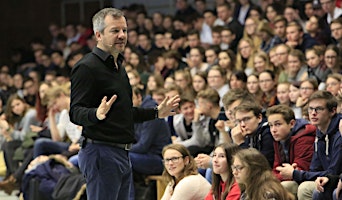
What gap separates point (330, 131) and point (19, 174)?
395 centimetres

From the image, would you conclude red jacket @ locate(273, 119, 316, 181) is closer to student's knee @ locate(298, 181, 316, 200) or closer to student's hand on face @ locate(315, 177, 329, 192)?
student's knee @ locate(298, 181, 316, 200)

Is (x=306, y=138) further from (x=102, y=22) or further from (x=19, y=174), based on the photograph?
(x=19, y=174)

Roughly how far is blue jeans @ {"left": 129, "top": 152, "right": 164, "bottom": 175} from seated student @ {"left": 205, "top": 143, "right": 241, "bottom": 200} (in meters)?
1.62

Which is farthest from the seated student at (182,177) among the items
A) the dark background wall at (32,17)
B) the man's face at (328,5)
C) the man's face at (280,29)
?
the dark background wall at (32,17)

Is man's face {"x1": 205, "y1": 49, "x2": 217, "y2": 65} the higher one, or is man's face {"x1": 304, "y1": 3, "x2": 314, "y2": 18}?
man's face {"x1": 304, "y1": 3, "x2": 314, "y2": 18}

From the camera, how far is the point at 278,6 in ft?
32.2

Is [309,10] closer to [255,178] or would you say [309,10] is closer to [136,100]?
[136,100]

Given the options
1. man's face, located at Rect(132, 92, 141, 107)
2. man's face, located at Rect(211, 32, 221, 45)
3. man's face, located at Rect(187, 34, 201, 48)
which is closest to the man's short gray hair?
man's face, located at Rect(132, 92, 141, 107)

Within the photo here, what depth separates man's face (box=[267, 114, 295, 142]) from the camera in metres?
5.57

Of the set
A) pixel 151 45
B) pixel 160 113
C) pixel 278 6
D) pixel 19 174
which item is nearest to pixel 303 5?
pixel 278 6

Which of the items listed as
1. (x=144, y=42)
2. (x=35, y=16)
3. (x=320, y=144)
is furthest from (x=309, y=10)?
(x=35, y=16)

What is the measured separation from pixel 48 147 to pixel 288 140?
126 inches

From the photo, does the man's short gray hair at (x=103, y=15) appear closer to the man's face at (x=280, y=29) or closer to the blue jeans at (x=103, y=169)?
the blue jeans at (x=103, y=169)

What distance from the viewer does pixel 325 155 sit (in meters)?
5.32
